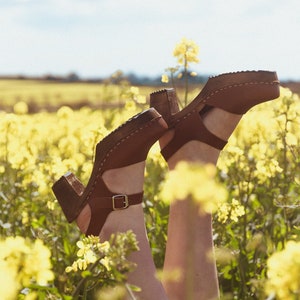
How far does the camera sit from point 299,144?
3.14 m

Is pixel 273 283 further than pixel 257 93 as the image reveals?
No

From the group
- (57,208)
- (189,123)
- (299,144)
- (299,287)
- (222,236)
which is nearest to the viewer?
(299,287)

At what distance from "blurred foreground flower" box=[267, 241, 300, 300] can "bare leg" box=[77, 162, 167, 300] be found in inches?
36.2

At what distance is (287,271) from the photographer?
111cm

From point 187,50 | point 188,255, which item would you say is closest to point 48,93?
point 187,50

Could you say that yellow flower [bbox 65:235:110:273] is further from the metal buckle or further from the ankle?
the ankle

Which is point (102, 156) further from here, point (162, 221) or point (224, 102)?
point (162, 221)

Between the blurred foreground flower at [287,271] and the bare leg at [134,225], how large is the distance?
92 centimetres

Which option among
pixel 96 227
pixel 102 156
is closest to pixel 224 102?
pixel 102 156

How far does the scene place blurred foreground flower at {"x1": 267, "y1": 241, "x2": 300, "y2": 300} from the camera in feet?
3.64

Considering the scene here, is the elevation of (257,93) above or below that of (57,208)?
above

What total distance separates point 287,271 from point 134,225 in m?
1.09

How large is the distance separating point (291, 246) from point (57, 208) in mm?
2354

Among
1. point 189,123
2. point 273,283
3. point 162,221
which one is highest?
point 189,123
